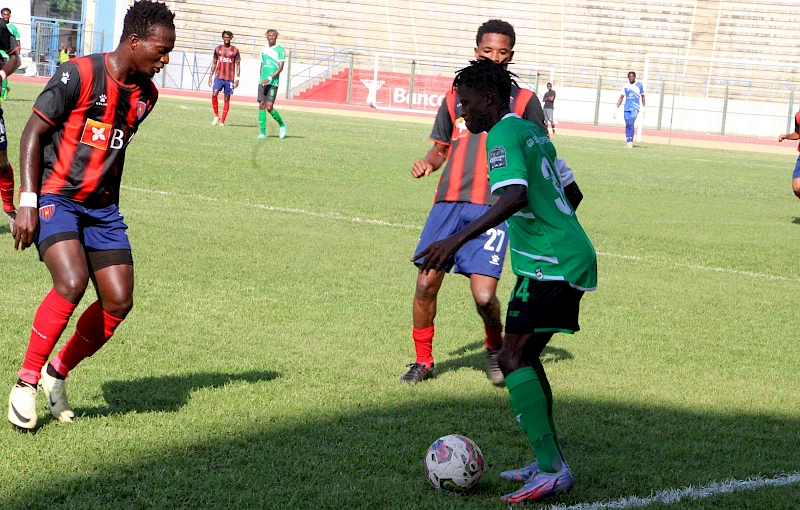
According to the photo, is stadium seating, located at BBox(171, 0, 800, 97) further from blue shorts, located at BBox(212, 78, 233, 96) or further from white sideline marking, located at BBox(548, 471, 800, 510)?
white sideline marking, located at BBox(548, 471, 800, 510)

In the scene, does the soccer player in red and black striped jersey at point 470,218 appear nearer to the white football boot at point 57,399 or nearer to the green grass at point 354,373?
the green grass at point 354,373

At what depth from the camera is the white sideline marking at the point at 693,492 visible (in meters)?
3.77

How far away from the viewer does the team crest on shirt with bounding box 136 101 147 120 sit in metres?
4.47

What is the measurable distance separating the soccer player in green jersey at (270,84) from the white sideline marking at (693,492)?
15.5 meters

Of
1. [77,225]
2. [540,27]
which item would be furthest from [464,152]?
[540,27]

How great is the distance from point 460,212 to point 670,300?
130 inches

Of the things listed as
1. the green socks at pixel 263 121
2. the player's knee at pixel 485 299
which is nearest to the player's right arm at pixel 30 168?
the player's knee at pixel 485 299

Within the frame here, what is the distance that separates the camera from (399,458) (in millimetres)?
4188

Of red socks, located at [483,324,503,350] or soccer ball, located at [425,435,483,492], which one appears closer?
soccer ball, located at [425,435,483,492]

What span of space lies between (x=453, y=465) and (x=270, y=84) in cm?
1607

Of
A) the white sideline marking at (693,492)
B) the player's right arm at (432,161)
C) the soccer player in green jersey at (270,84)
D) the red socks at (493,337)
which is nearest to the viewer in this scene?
the white sideline marking at (693,492)

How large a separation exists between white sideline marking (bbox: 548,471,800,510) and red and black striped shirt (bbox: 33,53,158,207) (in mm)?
2483

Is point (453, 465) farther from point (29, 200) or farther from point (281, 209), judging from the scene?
point (281, 209)

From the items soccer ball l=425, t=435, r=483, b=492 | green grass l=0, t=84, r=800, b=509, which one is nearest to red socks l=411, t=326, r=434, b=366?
green grass l=0, t=84, r=800, b=509
